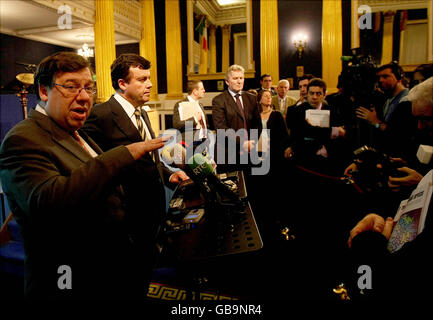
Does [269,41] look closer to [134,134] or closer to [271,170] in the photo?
[271,170]

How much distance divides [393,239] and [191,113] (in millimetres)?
3042

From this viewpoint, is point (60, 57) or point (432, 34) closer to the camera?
point (60, 57)

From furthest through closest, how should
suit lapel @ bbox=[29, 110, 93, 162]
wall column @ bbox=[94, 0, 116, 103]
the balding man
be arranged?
wall column @ bbox=[94, 0, 116, 103] → the balding man → suit lapel @ bbox=[29, 110, 93, 162]

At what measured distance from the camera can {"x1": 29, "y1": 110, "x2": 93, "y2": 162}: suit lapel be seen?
0.88 m

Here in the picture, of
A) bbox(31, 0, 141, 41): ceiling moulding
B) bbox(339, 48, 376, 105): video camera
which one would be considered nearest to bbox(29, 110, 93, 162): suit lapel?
bbox(339, 48, 376, 105): video camera

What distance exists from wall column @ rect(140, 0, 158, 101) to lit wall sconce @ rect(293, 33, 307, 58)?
401 cm

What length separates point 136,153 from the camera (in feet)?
2.74

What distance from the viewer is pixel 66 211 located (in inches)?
28.8

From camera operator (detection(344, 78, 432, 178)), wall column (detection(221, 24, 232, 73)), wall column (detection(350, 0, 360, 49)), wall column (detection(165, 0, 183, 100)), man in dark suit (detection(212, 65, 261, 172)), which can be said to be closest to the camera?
camera operator (detection(344, 78, 432, 178))

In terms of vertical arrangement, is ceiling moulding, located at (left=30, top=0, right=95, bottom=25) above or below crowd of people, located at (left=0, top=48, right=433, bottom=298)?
above

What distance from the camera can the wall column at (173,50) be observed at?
26.0 feet

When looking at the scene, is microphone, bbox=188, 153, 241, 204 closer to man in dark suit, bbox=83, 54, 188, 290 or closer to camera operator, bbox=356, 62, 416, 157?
man in dark suit, bbox=83, 54, 188, 290

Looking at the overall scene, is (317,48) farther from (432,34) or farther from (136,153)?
(136,153)

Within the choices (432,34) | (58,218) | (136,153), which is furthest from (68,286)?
(432,34)
